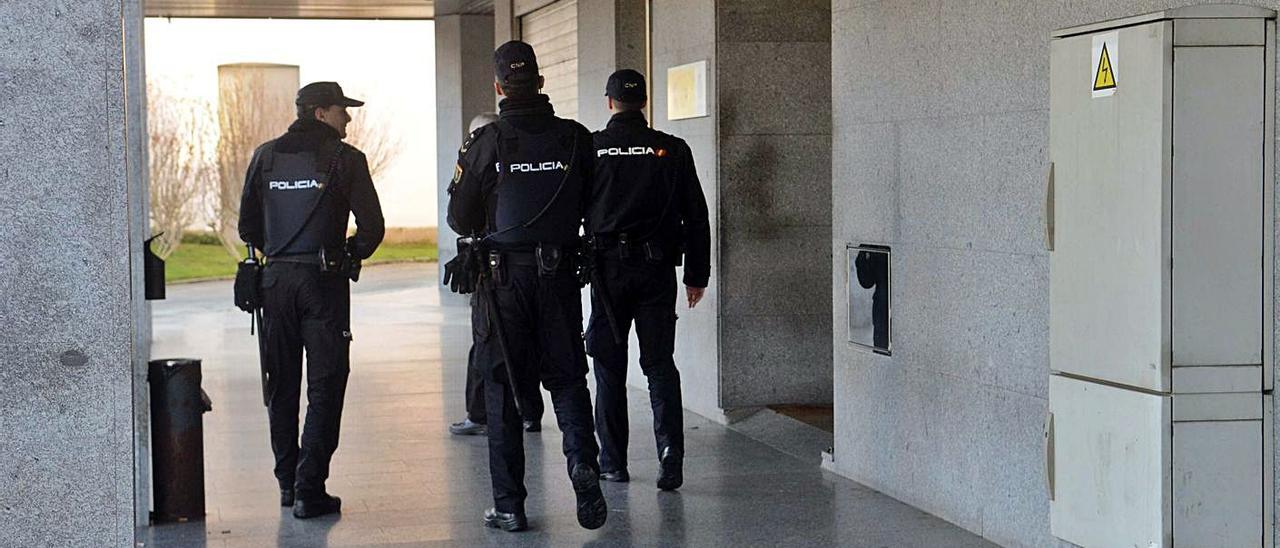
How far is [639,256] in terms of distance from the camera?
7.07m

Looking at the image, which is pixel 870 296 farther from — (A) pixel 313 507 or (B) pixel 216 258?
(B) pixel 216 258

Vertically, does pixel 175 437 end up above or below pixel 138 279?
below

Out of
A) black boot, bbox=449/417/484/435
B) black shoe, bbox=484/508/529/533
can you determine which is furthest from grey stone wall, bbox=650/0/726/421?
black shoe, bbox=484/508/529/533

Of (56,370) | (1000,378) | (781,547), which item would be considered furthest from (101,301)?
(1000,378)

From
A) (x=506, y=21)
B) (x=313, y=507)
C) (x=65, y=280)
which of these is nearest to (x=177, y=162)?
(x=506, y=21)

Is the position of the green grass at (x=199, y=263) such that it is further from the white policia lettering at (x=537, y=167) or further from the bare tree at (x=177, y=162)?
the white policia lettering at (x=537, y=167)

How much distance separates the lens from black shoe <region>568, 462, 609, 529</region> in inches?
245

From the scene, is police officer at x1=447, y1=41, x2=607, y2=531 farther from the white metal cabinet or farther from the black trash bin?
the white metal cabinet

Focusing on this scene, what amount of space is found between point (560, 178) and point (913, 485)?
202cm

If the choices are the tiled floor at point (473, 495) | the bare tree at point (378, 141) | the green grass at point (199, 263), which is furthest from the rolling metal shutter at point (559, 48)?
the bare tree at point (378, 141)

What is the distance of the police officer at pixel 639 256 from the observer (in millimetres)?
7070

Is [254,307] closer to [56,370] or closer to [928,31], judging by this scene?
[56,370]

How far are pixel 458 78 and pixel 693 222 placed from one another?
1538cm

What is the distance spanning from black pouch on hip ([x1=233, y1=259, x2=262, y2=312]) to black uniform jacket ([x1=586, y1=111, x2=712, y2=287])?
1.46 metres
